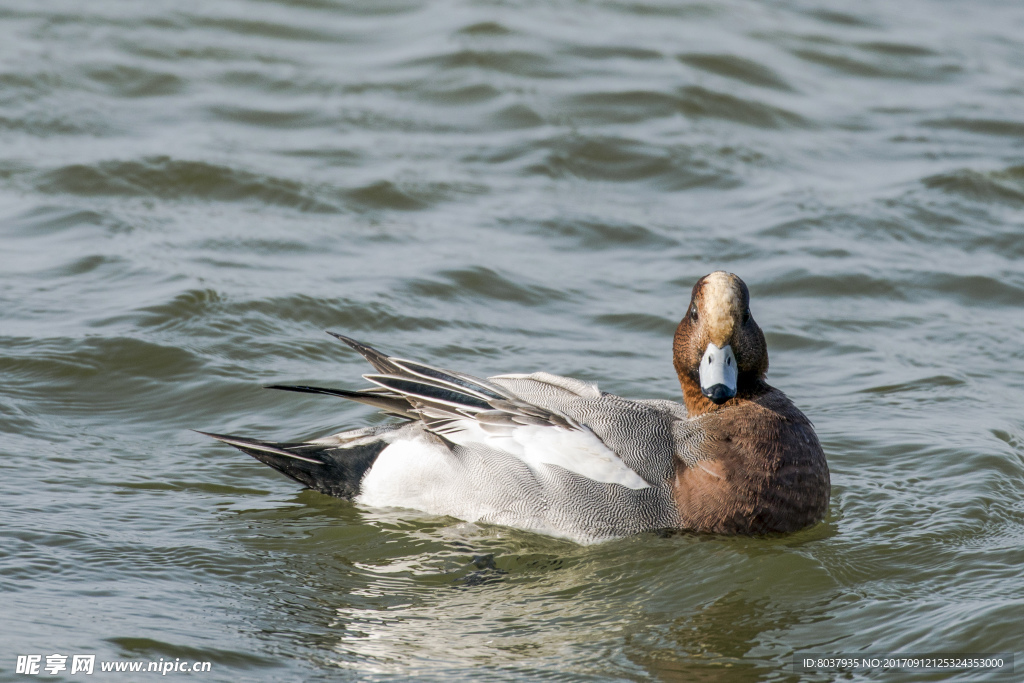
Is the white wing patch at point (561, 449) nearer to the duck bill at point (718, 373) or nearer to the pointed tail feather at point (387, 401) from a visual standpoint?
the pointed tail feather at point (387, 401)

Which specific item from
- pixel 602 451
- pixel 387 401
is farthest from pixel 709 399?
pixel 387 401

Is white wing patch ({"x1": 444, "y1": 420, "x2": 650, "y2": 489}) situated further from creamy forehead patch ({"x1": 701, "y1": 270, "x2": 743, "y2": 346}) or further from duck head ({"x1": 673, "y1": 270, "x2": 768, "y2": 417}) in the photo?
creamy forehead patch ({"x1": 701, "y1": 270, "x2": 743, "y2": 346})

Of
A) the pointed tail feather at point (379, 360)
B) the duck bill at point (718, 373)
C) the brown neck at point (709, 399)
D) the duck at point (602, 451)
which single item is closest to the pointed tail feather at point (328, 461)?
the duck at point (602, 451)

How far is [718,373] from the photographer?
538 cm

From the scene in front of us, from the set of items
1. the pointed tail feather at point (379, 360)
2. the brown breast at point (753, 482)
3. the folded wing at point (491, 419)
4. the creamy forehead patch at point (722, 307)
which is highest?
the creamy forehead patch at point (722, 307)

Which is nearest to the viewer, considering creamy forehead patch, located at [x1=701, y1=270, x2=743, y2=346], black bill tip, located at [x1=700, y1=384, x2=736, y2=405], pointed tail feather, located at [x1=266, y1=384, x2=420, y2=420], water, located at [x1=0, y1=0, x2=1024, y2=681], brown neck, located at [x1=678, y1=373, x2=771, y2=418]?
water, located at [x1=0, y1=0, x2=1024, y2=681]

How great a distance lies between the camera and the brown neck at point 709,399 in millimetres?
5684

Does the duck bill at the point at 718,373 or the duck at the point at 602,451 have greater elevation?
the duck bill at the point at 718,373

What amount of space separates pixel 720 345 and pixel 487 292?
3.45 m

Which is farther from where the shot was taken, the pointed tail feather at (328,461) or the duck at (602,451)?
the pointed tail feather at (328,461)

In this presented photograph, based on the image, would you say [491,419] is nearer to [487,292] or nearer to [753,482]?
[753,482]

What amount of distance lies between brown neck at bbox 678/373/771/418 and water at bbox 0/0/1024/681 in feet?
2.18

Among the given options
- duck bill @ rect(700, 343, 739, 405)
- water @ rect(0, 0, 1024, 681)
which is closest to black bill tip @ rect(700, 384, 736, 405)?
duck bill @ rect(700, 343, 739, 405)

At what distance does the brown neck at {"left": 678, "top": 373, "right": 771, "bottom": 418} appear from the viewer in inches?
224
